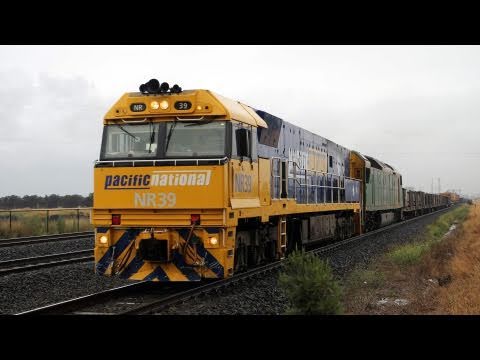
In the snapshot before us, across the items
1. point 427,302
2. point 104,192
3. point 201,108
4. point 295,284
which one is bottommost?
point 427,302

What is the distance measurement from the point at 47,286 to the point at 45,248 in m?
8.55

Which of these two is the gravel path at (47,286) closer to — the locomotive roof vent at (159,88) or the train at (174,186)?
the train at (174,186)

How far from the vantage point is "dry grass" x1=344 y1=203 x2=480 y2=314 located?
9492 millimetres

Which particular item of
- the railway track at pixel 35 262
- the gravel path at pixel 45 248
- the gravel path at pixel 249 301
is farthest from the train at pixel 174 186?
the gravel path at pixel 45 248

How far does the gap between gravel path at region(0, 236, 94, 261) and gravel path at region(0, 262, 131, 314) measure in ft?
13.7

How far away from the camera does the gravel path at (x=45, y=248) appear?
17859mm

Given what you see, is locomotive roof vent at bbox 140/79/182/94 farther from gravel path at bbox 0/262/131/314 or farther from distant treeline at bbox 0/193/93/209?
distant treeline at bbox 0/193/93/209

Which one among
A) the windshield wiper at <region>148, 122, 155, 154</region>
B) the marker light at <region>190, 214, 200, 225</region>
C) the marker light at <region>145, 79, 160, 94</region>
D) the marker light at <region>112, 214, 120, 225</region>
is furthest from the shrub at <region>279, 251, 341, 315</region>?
the marker light at <region>145, 79, 160, 94</region>

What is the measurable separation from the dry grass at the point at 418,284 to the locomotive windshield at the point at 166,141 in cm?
361

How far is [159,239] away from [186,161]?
1410 millimetres
